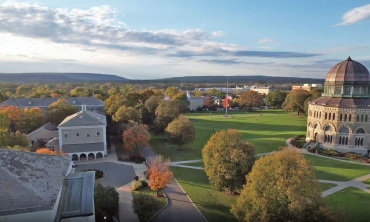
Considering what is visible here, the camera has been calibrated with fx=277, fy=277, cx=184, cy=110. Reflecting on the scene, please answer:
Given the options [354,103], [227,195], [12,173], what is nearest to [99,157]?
[227,195]

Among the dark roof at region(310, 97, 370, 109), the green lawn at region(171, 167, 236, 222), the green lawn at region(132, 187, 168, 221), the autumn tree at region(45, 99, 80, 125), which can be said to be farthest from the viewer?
the autumn tree at region(45, 99, 80, 125)

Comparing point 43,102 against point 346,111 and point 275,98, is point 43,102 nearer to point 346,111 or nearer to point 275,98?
point 346,111

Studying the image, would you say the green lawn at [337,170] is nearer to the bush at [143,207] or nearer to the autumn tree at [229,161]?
the autumn tree at [229,161]

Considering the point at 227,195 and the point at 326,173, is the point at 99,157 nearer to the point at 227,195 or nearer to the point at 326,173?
the point at 227,195

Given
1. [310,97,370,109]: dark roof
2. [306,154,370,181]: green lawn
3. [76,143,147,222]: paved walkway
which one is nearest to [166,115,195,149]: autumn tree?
[76,143,147,222]: paved walkway

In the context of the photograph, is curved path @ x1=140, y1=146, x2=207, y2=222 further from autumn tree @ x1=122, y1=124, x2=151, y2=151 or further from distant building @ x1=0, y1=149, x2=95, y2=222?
autumn tree @ x1=122, y1=124, x2=151, y2=151

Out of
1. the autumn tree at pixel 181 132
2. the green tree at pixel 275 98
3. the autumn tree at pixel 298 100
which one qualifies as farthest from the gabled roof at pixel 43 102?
the green tree at pixel 275 98
